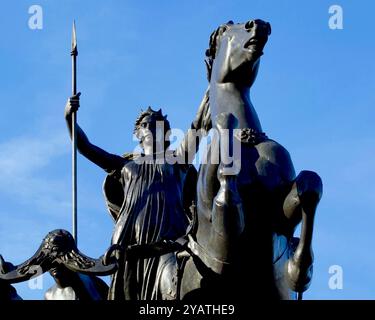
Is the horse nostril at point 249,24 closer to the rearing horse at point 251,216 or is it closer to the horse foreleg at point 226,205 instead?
the rearing horse at point 251,216

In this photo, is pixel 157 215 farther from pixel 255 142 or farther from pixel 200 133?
pixel 255 142

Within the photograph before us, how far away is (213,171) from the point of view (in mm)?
14562

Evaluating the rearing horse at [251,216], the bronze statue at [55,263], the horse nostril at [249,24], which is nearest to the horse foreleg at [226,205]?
the rearing horse at [251,216]

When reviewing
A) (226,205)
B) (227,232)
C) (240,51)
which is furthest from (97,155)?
(226,205)

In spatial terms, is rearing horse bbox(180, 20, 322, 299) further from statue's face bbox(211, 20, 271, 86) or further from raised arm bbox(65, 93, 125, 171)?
raised arm bbox(65, 93, 125, 171)

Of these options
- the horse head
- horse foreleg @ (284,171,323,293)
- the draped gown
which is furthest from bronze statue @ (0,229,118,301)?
the horse head

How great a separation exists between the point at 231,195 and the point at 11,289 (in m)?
2.88

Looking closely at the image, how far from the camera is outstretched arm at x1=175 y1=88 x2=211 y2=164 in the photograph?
16266 mm

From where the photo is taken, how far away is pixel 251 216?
1462 centimetres

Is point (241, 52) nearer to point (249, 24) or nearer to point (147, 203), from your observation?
point (249, 24)

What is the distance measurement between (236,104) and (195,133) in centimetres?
170

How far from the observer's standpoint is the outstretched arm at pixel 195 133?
16266 mm

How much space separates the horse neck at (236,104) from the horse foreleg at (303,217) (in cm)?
101
